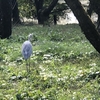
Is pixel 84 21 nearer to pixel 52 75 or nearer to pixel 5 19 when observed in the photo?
pixel 52 75

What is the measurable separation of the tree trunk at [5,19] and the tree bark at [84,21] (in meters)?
6.94

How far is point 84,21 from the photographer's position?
7.58 m

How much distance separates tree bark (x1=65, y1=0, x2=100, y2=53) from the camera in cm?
734

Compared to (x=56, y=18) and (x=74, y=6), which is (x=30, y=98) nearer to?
(x=74, y=6)

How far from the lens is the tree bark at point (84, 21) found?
734cm

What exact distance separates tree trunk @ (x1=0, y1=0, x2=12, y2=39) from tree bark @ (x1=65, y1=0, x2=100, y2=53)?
22.8 ft

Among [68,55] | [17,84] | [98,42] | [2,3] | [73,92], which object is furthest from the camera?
[2,3]

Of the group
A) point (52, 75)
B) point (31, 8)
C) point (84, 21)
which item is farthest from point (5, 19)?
point (31, 8)

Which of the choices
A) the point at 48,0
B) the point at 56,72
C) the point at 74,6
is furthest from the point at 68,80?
the point at 48,0

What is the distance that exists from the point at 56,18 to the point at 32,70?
23573mm

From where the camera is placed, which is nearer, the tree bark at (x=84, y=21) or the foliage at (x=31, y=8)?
the tree bark at (x=84, y=21)

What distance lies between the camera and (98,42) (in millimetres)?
7773

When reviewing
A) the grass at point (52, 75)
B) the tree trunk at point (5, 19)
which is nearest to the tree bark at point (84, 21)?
the grass at point (52, 75)

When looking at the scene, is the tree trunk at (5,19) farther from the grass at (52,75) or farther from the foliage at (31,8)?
the foliage at (31,8)
